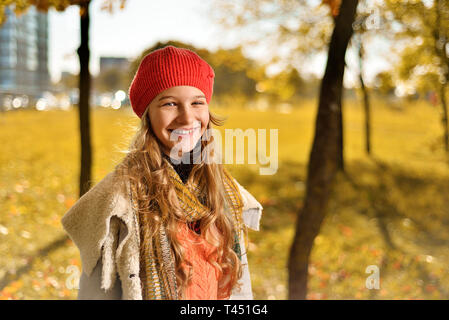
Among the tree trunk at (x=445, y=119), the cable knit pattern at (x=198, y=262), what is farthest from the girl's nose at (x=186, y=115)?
the tree trunk at (x=445, y=119)

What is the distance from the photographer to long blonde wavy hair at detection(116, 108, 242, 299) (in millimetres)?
1631

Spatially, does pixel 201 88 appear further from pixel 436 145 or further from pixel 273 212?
pixel 436 145

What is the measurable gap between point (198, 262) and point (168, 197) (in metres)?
0.34

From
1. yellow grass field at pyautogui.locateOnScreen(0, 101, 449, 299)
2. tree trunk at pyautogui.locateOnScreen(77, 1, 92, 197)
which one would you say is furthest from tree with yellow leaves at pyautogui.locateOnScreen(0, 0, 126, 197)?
yellow grass field at pyautogui.locateOnScreen(0, 101, 449, 299)

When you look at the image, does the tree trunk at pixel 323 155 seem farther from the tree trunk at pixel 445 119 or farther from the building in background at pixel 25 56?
the building in background at pixel 25 56

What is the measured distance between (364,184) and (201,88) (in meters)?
7.87

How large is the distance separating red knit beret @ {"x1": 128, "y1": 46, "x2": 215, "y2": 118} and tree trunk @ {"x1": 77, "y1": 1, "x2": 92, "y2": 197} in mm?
2382

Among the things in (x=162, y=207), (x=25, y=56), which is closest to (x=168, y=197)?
(x=162, y=207)

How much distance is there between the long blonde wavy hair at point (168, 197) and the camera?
1.63 meters

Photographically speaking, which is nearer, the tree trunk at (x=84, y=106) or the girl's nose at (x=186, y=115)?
the girl's nose at (x=186, y=115)

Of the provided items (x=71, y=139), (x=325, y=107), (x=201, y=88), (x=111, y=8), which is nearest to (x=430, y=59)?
(x=325, y=107)

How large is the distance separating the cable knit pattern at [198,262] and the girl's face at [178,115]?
397mm

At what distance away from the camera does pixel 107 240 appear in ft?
4.98
